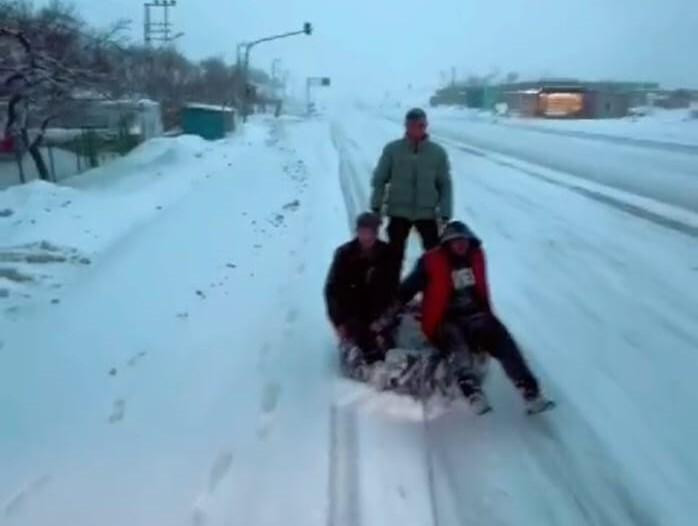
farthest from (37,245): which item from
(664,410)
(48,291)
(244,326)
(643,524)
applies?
(643,524)

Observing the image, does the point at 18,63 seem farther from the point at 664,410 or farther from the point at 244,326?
the point at 664,410

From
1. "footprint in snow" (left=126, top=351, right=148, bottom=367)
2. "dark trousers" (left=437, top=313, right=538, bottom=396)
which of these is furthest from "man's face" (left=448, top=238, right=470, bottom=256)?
"footprint in snow" (left=126, top=351, right=148, bottom=367)

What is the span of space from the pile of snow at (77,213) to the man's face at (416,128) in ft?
13.2

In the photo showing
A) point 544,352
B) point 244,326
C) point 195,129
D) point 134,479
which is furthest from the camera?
point 195,129

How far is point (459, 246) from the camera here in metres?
5.90

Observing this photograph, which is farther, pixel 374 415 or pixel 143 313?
pixel 143 313

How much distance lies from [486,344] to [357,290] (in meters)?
1.18

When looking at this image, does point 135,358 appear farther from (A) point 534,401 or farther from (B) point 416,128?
(A) point 534,401

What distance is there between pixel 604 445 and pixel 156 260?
7127 millimetres

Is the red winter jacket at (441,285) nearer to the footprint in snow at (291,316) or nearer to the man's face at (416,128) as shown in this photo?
the man's face at (416,128)

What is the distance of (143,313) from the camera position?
8625mm

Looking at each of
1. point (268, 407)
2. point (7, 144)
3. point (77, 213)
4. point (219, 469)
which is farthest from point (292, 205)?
point (7, 144)

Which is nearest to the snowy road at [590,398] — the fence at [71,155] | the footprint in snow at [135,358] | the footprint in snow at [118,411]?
the footprint in snow at [118,411]

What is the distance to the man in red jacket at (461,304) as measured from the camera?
5824mm
